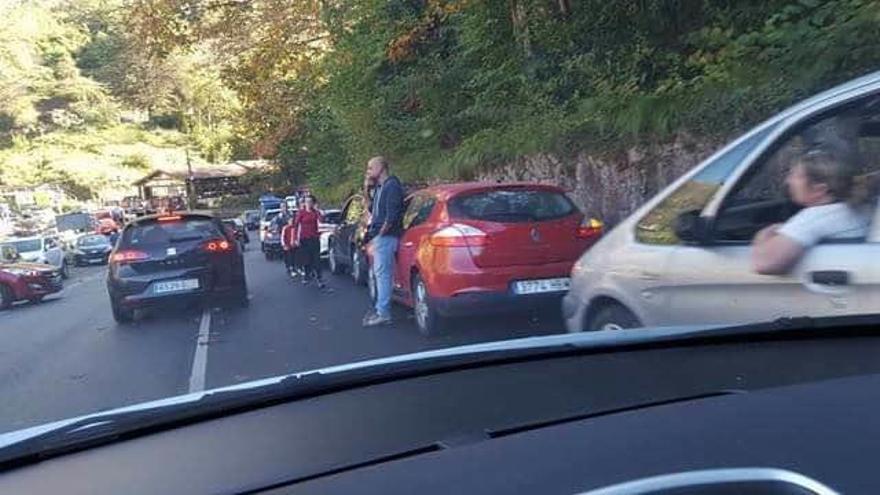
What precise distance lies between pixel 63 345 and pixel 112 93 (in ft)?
280

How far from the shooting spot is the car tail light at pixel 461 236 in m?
9.22

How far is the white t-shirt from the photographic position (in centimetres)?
430

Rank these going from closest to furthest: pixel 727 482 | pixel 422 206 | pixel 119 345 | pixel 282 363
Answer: pixel 727 482 < pixel 282 363 < pixel 422 206 < pixel 119 345

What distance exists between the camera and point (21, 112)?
271 feet

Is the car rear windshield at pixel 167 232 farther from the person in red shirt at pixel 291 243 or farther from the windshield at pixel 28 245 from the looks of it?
the windshield at pixel 28 245

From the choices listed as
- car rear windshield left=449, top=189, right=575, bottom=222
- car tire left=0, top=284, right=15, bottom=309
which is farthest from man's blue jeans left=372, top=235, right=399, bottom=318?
car tire left=0, top=284, right=15, bottom=309

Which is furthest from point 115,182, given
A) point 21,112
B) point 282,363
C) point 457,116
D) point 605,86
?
point 282,363

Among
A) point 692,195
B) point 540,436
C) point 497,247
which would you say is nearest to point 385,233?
point 497,247

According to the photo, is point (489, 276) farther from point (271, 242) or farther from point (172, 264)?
point (271, 242)

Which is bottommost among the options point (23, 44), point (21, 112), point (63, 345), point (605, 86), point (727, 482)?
point (63, 345)

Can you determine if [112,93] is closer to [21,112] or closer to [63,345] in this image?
[21,112]

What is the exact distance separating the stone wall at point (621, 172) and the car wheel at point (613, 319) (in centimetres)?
699

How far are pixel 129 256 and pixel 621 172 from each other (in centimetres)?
688

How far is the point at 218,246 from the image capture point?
14148mm
